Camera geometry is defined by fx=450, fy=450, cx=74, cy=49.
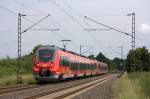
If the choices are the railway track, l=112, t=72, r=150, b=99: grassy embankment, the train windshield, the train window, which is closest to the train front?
the train windshield

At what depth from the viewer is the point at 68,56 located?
51.9 meters

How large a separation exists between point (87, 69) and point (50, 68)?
1190 inches

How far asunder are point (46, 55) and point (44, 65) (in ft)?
3.68

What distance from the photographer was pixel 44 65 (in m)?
43.5

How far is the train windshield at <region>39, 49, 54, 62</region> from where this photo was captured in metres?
43.8

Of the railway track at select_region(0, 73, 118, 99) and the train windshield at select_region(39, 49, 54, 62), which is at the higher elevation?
the train windshield at select_region(39, 49, 54, 62)

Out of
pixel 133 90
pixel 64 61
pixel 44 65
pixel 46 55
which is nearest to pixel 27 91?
pixel 133 90

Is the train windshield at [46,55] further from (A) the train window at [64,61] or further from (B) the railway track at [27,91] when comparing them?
(B) the railway track at [27,91]

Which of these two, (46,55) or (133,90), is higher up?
(46,55)

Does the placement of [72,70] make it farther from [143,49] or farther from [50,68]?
[143,49]

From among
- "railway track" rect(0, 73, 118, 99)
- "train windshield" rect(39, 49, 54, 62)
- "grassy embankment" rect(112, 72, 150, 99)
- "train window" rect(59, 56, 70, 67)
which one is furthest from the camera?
"train window" rect(59, 56, 70, 67)

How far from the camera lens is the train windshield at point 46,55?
43.8 m

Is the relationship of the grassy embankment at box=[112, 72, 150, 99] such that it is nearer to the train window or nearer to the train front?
the train front

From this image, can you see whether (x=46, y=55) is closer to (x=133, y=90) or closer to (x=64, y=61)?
(x=64, y=61)
